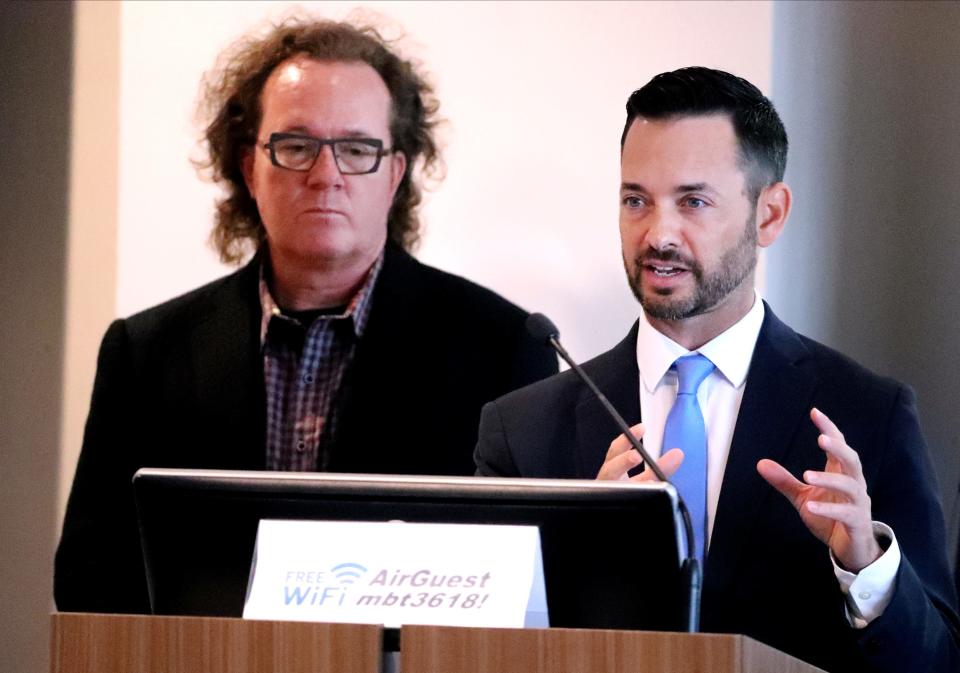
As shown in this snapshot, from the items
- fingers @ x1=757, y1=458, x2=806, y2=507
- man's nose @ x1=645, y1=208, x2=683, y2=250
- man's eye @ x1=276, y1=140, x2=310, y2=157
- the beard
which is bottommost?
fingers @ x1=757, y1=458, x2=806, y2=507

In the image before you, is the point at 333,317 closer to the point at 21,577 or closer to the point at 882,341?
the point at 21,577

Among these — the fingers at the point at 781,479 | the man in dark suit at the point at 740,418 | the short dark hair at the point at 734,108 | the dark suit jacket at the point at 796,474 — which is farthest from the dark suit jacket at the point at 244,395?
the fingers at the point at 781,479

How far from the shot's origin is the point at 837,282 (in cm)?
364

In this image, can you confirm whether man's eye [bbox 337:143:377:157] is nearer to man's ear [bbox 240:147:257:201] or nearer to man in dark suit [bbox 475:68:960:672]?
man's ear [bbox 240:147:257:201]

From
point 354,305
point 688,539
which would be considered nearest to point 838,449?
point 688,539

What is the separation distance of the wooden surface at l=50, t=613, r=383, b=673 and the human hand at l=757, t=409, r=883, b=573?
27.0 inches

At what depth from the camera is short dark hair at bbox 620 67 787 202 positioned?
9.29ft

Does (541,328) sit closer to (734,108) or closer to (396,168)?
(734,108)

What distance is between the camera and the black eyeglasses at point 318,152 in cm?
337

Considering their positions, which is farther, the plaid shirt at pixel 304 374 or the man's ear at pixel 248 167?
the man's ear at pixel 248 167

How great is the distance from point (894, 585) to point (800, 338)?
2.22ft

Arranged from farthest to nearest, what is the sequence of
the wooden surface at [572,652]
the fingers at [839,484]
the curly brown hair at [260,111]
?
the curly brown hair at [260,111] → the fingers at [839,484] → the wooden surface at [572,652]

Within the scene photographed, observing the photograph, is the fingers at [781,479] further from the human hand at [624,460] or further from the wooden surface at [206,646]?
the wooden surface at [206,646]

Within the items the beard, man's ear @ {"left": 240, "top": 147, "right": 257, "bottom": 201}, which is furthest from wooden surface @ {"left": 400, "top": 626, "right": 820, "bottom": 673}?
man's ear @ {"left": 240, "top": 147, "right": 257, "bottom": 201}
